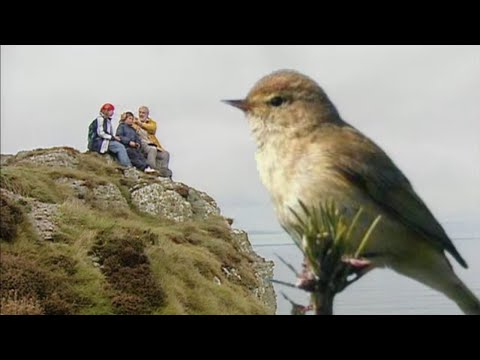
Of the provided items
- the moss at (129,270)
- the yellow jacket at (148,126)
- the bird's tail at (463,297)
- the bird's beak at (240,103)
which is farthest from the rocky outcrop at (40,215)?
the bird's tail at (463,297)

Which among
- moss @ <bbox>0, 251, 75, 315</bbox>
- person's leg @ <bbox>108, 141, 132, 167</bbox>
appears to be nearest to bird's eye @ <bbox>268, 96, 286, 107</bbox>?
person's leg @ <bbox>108, 141, 132, 167</bbox>

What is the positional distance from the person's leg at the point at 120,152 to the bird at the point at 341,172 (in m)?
3.00

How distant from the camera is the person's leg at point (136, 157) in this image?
6434 mm

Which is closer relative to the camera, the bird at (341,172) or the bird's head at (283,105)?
the bird at (341,172)

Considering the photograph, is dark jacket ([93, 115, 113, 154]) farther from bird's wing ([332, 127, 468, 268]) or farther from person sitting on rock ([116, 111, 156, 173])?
bird's wing ([332, 127, 468, 268])

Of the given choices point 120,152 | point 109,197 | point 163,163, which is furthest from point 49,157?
point 163,163

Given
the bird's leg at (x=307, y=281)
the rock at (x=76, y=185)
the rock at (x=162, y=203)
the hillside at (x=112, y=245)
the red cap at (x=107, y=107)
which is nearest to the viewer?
the bird's leg at (x=307, y=281)

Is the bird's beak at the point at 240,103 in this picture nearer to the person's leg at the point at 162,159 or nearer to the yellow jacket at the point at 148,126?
the yellow jacket at the point at 148,126

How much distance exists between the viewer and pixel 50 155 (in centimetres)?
716

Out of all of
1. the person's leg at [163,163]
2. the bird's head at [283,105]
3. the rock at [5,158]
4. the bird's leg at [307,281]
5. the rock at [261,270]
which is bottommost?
the rock at [261,270]

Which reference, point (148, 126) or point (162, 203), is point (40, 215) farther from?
point (148, 126)

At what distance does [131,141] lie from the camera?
6277 millimetres
